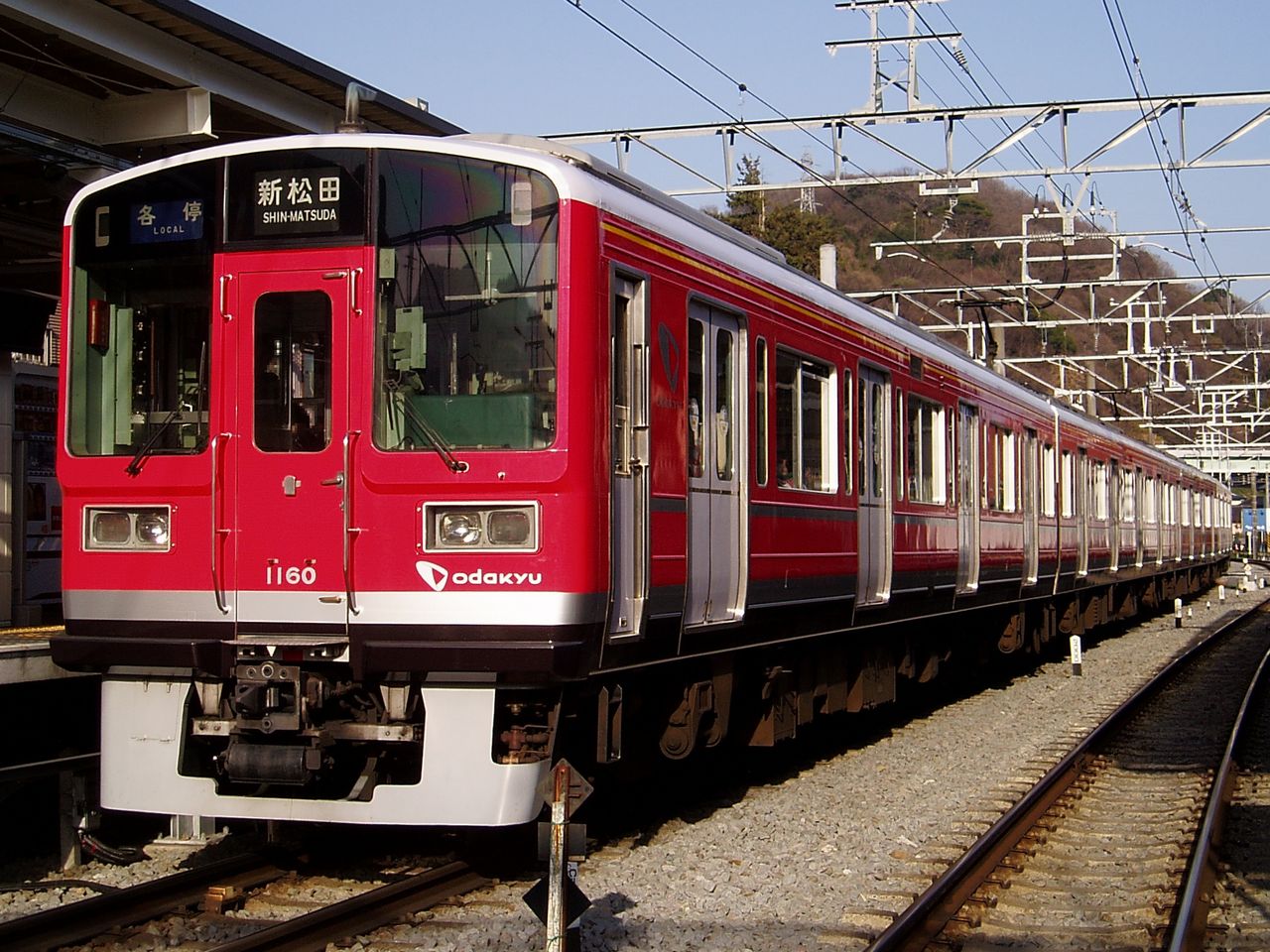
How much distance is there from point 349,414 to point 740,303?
260 cm

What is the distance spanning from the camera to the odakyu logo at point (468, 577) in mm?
6363

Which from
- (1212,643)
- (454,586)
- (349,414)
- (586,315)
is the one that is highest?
(586,315)

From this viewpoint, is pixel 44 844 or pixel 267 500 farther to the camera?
pixel 44 844

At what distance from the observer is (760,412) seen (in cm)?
866

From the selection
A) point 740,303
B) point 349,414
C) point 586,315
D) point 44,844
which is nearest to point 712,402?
point 740,303

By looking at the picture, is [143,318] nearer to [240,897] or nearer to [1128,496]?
[240,897]

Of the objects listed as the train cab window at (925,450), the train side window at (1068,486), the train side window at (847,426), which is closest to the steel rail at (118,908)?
the train side window at (847,426)

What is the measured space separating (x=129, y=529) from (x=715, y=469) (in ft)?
9.43

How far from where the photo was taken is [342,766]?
268 inches

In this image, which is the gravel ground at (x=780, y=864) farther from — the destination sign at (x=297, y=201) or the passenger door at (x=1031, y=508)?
the passenger door at (x=1031, y=508)

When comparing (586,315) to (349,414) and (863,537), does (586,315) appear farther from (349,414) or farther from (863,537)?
(863,537)

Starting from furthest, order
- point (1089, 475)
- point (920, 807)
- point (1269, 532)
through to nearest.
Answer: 1. point (1269, 532)
2. point (1089, 475)
3. point (920, 807)

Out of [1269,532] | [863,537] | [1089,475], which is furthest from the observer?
[1269,532]

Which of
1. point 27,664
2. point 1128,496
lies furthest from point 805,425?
point 1128,496
